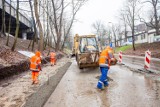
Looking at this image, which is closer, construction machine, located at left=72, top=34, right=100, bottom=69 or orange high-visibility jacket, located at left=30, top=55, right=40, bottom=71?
orange high-visibility jacket, located at left=30, top=55, right=40, bottom=71

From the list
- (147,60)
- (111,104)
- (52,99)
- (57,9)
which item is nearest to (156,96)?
(111,104)

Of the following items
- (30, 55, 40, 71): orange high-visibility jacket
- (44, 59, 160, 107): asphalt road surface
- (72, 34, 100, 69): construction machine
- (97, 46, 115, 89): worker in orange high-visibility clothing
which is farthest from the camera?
(72, 34, 100, 69): construction machine

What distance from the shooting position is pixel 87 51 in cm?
1784

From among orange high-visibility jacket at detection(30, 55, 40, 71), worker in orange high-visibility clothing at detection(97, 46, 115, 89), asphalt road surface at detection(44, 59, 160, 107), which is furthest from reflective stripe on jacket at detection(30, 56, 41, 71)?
worker in orange high-visibility clothing at detection(97, 46, 115, 89)

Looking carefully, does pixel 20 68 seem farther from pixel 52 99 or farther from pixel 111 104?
pixel 111 104

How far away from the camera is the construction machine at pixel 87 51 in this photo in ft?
55.4

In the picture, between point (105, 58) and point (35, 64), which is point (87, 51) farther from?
point (105, 58)

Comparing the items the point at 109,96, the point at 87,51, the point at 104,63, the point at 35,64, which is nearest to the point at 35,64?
the point at 35,64

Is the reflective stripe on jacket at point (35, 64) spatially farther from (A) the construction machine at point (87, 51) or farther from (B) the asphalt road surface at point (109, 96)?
(A) the construction machine at point (87, 51)

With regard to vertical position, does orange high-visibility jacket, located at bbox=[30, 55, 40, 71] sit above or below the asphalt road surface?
above

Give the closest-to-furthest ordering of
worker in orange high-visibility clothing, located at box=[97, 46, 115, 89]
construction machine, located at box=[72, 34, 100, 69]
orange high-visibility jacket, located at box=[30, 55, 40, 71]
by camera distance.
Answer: worker in orange high-visibility clothing, located at box=[97, 46, 115, 89], orange high-visibility jacket, located at box=[30, 55, 40, 71], construction machine, located at box=[72, 34, 100, 69]

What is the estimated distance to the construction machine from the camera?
55.4 feet

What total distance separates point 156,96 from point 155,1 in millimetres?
40181

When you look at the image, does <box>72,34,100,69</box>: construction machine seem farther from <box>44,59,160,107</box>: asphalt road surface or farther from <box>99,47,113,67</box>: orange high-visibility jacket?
<box>99,47,113,67</box>: orange high-visibility jacket
